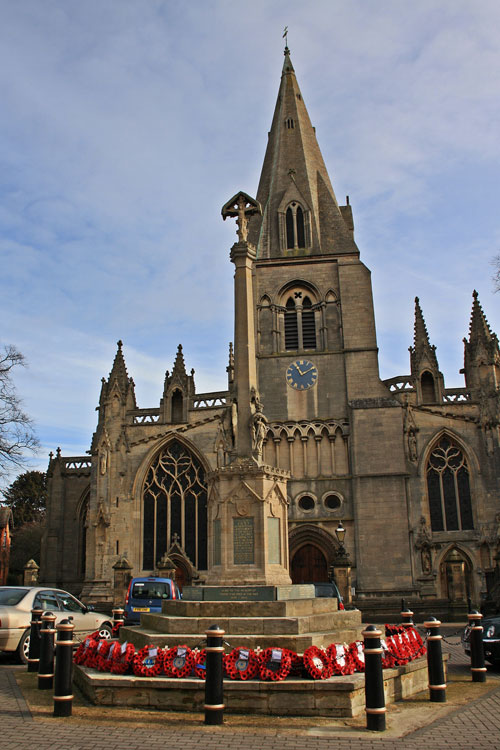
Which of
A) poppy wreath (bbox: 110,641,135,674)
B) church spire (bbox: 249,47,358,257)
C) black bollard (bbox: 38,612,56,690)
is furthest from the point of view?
church spire (bbox: 249,47,358,257)

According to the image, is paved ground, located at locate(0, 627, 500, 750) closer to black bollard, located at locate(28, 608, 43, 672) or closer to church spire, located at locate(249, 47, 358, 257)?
black bollard, located at locate(28, 608, 43, 672)

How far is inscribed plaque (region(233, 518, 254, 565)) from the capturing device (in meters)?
11.8

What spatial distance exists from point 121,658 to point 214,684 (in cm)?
202

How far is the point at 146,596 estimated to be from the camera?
60.4 ft

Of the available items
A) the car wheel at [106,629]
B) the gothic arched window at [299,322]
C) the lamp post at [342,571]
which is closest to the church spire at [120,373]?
the gothic arched window at [299,322]

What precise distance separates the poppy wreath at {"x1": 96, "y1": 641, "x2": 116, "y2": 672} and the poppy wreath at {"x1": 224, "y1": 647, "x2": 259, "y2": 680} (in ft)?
5.77

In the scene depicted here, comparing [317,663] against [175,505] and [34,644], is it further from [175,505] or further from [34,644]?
[175,505]

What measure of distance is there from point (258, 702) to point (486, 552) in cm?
2359

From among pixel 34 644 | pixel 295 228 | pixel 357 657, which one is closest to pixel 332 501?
pixel 295 228

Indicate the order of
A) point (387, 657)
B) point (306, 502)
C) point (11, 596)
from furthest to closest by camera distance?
point (306, 502) < point (11, 596) < point (387, 657)

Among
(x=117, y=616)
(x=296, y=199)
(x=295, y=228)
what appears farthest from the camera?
(x=296, y=199)

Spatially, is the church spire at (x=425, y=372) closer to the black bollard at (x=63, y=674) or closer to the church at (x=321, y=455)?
the church at (x=321, y=455)

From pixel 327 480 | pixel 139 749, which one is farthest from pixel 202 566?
pixel 139 749

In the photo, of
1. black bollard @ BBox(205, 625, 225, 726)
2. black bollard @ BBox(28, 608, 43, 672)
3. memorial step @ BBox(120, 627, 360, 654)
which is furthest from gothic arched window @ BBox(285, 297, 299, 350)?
black bollard @ BBox(205, 625, 225, 726)
